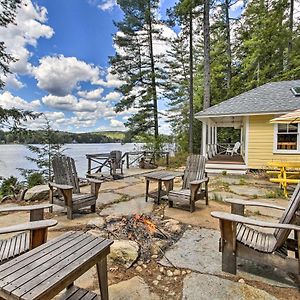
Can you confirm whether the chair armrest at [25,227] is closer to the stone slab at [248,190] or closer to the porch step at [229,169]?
the stone slab at [248,190]

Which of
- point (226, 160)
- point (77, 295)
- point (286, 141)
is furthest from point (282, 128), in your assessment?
point (77, 295)

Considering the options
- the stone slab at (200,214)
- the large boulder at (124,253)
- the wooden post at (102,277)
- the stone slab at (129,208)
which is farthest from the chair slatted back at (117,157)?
the wooden post at (102,277)

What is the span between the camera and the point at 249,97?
36.6 ft

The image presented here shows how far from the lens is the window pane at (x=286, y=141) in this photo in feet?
30.4

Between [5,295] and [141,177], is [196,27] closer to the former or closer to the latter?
[141,177]

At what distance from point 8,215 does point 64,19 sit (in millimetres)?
8555

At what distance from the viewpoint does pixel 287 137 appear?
9430 millimetres

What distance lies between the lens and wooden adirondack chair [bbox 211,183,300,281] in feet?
7.11

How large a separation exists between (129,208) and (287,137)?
25.4ft

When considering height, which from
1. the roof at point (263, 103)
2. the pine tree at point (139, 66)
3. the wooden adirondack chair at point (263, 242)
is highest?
the pine tree at point (139, 66)

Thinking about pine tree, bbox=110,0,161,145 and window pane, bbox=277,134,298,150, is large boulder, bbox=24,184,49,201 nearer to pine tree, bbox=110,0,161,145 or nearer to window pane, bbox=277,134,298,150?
window pane, bbox=277,134,298,150

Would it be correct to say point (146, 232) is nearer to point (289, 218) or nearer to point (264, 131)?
point (289, 218)

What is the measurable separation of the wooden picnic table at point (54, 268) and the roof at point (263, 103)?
362 inches

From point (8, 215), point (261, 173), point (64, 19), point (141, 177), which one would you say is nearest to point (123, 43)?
point (64, 19)
